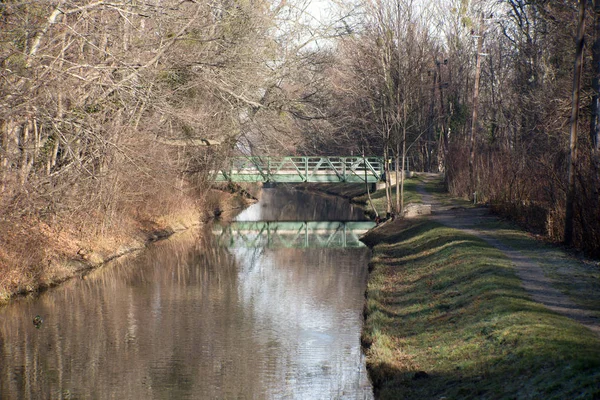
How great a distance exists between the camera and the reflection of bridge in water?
3013 centimetres

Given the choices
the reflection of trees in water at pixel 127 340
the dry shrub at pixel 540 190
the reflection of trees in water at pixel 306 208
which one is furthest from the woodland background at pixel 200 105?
the reflection of trees in water at pixel 306 208

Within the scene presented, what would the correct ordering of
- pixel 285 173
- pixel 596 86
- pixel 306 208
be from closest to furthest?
pixel 596 86
pixel 285 173
pixel 306 208

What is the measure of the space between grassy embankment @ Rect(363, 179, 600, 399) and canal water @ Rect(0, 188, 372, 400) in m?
0.67

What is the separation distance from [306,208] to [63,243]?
95.6 feet

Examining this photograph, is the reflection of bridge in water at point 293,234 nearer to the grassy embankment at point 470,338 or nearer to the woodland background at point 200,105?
the woodland background at point 200,105

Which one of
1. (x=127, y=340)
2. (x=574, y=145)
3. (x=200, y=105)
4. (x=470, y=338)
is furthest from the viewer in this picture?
(x=200, y=105)

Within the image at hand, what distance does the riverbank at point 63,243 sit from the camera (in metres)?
17.3

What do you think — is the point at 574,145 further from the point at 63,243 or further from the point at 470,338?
the point at 63,243

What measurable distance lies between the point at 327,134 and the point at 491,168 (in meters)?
7.23

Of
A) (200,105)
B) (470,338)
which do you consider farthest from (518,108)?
(470,338)

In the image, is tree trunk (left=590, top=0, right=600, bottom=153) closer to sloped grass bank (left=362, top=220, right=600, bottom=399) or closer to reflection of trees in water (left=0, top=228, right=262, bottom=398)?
sloped grass bank (left=362, top=220, right=600, bottom=399)

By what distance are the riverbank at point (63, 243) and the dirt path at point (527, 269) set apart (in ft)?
35.0

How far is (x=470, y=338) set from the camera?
10898mm

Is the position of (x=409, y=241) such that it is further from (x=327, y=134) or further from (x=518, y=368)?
(x=518, y=368)
